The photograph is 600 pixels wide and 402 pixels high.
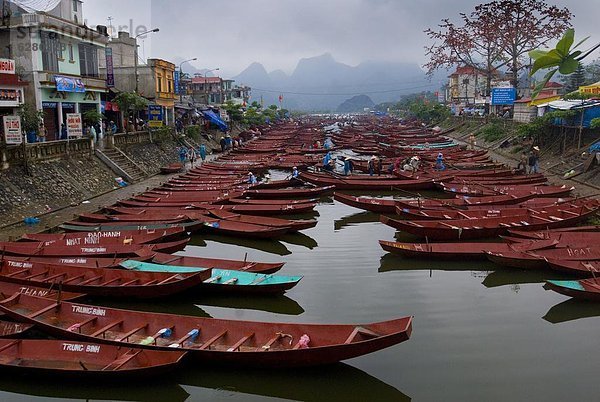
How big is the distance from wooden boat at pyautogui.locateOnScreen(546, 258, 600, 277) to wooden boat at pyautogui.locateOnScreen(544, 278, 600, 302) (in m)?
1.07

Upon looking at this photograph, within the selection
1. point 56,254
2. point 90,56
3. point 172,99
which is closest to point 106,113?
point 90,56

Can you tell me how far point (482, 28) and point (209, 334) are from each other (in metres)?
44.8

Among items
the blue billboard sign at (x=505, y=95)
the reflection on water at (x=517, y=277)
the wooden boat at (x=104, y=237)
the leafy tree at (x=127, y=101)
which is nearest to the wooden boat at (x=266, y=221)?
the wooden boat at (x=104, y=237)

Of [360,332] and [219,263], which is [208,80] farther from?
[360,332]

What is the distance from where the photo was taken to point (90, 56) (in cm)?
3238

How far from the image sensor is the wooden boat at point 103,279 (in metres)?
11.9

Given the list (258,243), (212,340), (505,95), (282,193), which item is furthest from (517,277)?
(505,95)

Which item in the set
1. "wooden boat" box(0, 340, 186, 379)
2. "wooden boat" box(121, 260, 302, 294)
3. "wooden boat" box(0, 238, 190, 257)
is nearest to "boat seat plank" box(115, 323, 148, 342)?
"wooden boat" box(0, 340, 186, 379)

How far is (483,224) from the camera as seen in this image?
17719mm

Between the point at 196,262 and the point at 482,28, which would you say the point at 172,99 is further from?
the point at 196,262

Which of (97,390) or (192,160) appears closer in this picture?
(97,390)

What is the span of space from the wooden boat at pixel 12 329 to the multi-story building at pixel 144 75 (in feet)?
106

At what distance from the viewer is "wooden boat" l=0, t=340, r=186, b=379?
27.6 ft

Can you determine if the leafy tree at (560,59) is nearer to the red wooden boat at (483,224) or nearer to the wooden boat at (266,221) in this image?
the red wooden boat at (483,224)
